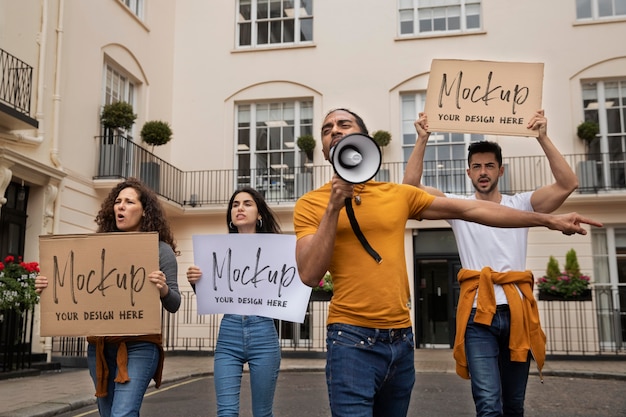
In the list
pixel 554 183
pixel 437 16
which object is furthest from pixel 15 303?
pixel 437 16

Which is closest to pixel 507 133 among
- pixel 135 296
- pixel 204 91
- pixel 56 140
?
pixel 135 296

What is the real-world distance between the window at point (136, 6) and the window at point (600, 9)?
11556 mm

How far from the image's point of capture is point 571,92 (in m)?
17.2

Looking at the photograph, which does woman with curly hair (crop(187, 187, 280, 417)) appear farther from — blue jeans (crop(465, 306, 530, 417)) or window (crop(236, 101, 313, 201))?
window (crop(236, 101, 313, 201))

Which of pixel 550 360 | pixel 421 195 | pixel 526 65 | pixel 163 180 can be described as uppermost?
pixel 163 180

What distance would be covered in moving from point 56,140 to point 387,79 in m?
8.85

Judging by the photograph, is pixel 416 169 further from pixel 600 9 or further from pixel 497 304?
pixel 600 9

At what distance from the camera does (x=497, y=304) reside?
3.74m

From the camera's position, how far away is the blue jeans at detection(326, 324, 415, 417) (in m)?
2.51

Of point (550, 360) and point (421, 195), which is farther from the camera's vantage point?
point (550, 360)

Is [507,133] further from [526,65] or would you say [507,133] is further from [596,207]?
[596,207]

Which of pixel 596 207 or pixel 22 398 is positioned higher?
pixel 596 207

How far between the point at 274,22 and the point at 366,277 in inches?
705

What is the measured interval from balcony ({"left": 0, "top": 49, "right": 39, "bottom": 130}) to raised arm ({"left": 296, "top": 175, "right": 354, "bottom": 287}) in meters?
10.3
